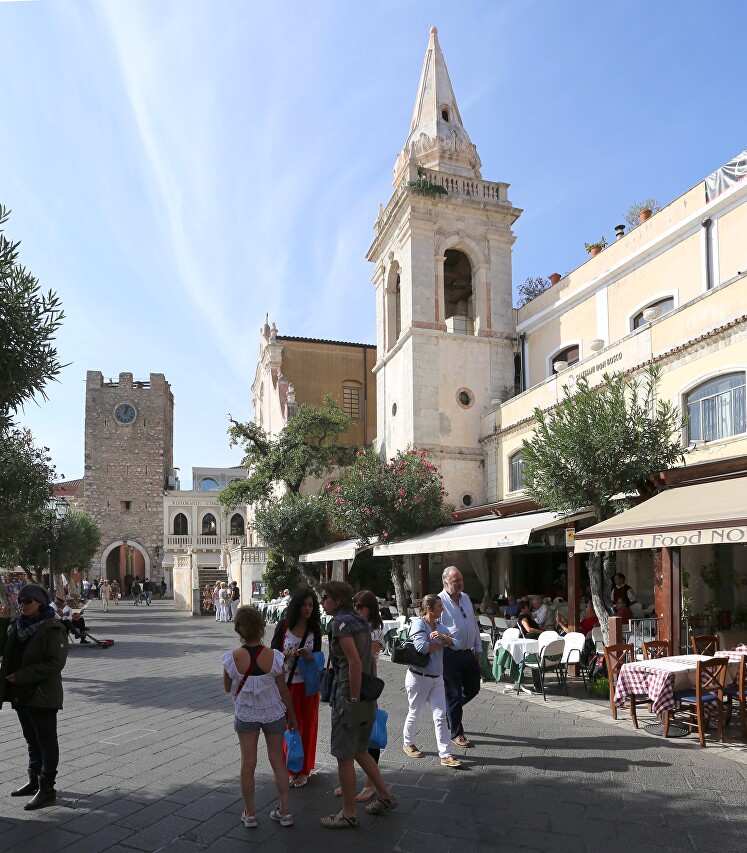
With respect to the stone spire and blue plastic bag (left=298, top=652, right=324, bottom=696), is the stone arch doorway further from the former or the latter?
blue plastic bag (left=298, top=652, right=324, bottom=696)

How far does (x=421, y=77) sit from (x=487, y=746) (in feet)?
80.3

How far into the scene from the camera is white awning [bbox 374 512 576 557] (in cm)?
1142

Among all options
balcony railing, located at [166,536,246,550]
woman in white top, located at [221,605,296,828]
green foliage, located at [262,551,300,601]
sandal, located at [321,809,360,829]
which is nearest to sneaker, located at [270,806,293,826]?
woman in white top, located at [221,605,296,828]

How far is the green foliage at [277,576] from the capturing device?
26375 mm

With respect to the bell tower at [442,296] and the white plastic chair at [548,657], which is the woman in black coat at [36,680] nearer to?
the white plastic chair at [548,657]

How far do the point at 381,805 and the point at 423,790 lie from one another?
0.60 m

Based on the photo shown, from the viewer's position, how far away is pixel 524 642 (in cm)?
970

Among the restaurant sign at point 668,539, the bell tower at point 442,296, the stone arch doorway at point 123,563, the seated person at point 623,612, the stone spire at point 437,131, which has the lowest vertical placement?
the stone arch doorway at point 123,563

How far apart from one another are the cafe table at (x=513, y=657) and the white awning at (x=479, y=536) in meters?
1.76

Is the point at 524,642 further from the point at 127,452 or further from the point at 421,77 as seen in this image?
the point at 127,452

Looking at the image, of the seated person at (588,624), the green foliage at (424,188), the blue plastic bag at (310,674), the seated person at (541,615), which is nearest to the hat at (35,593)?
the blue plastic bag at (310,674)

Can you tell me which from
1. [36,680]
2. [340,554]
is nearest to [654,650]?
[36,680]

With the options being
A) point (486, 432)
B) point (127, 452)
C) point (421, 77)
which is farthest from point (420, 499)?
point (127, 452)

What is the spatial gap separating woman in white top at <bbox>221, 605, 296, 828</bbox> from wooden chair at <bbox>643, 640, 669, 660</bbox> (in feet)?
16.3
